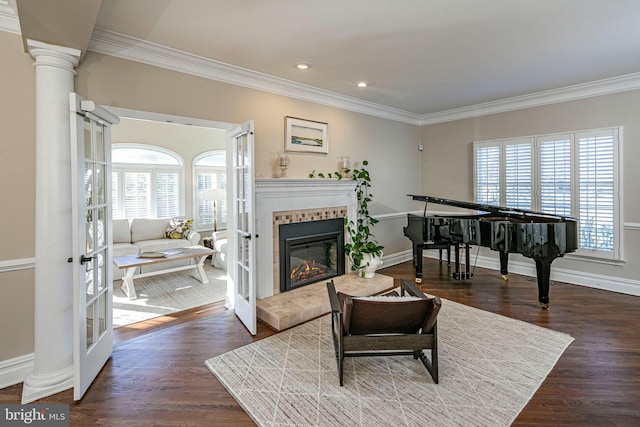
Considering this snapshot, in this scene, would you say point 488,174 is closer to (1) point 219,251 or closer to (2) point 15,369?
(1) point 219,251

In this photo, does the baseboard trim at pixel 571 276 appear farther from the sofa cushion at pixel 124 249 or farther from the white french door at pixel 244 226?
the sofa cushion at pixel 124 249

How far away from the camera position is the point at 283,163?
4164 millimetres

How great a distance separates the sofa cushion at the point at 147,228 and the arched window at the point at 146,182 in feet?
1.63

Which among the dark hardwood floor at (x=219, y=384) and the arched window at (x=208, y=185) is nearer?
the dark hardwood floor at (x=219, y=384)

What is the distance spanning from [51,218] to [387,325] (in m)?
2.60

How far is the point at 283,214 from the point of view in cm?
423

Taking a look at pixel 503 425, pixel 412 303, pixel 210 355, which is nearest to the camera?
pixel 503 425

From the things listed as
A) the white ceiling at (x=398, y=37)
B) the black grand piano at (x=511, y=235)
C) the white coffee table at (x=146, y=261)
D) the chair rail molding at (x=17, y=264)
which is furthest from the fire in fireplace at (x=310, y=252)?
the chair rail molding at (x=17, y=264)

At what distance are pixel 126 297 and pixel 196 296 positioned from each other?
956mm

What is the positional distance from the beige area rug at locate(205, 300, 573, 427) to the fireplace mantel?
876mm

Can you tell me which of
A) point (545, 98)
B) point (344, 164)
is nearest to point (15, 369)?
point (344, 164)

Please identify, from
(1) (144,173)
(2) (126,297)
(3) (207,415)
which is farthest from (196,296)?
(1) (144,173)

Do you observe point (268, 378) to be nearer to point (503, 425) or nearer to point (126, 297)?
point (503, 425)

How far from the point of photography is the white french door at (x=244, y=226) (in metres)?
3.27
